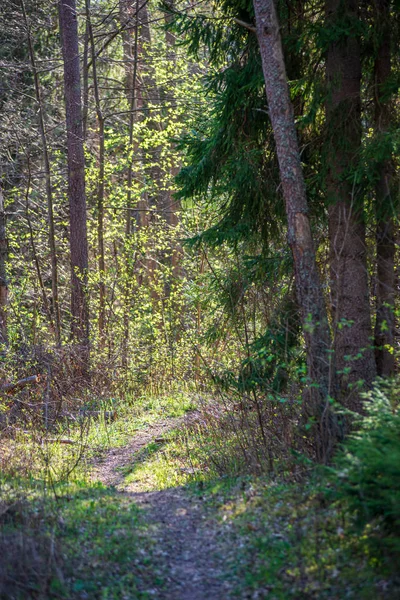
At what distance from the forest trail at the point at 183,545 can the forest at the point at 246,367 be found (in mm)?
24

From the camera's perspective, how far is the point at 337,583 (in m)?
4.58

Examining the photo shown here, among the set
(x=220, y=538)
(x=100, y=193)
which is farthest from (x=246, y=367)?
(x=100, y=193)

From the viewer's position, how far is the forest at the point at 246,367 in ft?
16.0

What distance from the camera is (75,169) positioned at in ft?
48.6

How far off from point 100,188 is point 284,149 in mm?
9178

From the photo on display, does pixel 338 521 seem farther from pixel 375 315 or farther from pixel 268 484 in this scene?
pixel 375 315

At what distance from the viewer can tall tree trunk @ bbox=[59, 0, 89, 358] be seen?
14438 millimetres

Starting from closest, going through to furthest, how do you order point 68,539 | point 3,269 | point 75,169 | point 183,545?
1. point 68,539
2. point 183,545
3. point 3,269
4. point 75,169

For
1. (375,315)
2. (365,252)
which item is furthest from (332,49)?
(375,315)

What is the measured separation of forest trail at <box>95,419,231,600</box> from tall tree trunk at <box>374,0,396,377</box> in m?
2.81

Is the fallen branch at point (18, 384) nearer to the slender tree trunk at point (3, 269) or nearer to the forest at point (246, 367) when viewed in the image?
the forest at point (246, 367)

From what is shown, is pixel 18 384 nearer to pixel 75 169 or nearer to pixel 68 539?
pixel 75 169

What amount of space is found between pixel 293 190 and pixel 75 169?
8.73m

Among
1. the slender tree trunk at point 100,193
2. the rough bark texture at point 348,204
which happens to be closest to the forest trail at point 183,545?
the rough bark texture at point 348,204
